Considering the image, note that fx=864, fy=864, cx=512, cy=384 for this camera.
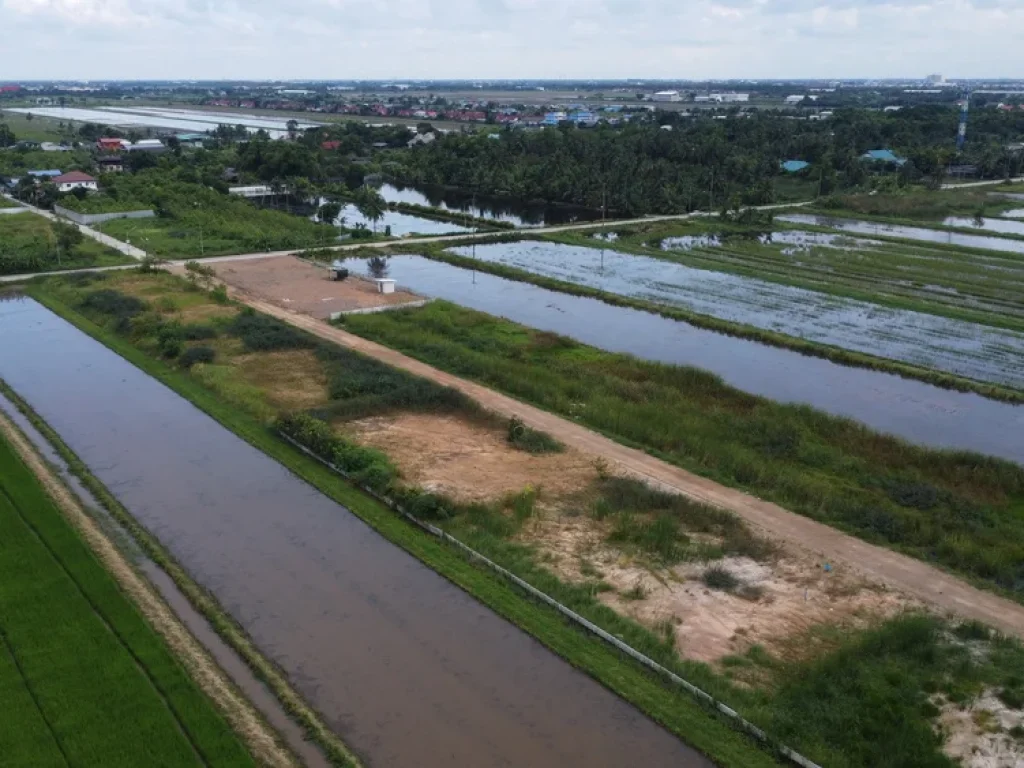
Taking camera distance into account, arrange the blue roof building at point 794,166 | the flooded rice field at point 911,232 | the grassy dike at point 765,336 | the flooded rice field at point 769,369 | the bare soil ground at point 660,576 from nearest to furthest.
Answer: the bare soil ground at point 660,576, the flooded rice field at point 769,369, the grassy dike at point 765,336, the flooded rice field at point 911,232, the blue roof building at point 794,166

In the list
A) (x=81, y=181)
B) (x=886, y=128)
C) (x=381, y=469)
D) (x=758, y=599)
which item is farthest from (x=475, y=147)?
(x=758, y=599)

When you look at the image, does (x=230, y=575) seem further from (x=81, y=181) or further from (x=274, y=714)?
(x=81, y=181)

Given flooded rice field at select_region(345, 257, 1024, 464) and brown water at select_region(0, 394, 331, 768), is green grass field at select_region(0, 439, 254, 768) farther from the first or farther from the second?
flooded rice field at select_region(345, 257, 1024, 464)

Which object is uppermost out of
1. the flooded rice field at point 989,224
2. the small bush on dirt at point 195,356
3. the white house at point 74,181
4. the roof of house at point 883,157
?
the roof of house at point 883,157

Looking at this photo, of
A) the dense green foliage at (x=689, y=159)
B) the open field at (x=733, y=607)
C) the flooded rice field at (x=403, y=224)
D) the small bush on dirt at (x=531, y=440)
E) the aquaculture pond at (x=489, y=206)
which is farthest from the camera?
the dense green foliage at (x=689, y=159)

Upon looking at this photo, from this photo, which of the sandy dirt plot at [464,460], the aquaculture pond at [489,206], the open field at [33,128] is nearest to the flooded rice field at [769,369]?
the sandy dirt plot at [464,460]

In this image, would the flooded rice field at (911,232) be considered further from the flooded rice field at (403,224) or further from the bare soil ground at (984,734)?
the bare soil ground at (984,734)
